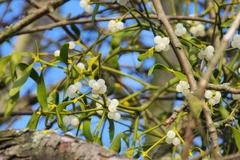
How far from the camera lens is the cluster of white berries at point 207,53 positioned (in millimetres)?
953

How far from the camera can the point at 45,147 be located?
719 millimetres

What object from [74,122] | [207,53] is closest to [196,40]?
[207,53]

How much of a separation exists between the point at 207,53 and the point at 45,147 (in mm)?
379

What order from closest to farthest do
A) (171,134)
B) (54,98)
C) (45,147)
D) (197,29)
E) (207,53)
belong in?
(45,147)
(171,134)
(207,53)
(54,98)
(197,29)

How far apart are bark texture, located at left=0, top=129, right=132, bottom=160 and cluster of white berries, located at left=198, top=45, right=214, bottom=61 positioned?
13.7 inches

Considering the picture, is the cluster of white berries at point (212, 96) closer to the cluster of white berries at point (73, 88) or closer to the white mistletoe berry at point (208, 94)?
the white mistletoe berry at point (208, 94)

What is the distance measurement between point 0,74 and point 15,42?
49.3 inches

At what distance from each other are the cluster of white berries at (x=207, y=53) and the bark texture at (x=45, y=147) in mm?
349

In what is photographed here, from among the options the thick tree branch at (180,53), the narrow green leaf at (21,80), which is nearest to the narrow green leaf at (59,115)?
the narrow green leaf at (21,80)

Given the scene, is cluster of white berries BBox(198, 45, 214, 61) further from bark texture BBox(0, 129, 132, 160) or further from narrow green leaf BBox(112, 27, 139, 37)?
bark texture BBox(0, 129, 132, 160)

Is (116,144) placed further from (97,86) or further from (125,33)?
(125,33)

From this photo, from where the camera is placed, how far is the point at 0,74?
1.04 meters

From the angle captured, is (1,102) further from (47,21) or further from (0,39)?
(0,39)

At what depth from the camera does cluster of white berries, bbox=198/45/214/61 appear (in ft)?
3.13
